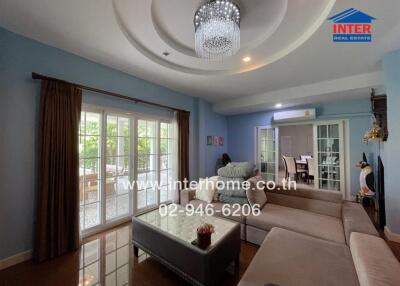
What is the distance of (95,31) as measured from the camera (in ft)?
6.41

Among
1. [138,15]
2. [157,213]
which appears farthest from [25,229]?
[138,15]

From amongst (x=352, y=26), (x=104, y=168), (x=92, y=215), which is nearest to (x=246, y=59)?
(x=352, y=26)

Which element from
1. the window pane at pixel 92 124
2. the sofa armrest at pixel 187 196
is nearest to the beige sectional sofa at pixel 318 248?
the sofa armrest at pixel 187 196

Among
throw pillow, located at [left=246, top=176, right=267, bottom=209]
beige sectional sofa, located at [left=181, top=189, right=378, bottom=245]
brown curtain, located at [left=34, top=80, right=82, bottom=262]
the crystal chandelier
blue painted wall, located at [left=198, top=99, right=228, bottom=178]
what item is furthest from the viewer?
blue painted wall, located at [left=198, top=99, right=228, bottom=178]

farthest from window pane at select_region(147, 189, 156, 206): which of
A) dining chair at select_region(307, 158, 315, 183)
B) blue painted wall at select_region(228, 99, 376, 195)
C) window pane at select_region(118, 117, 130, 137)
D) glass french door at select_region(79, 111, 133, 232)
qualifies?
dining chair at select_region(307, 158, 315, 183)

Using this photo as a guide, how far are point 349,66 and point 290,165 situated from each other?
3.61 meters

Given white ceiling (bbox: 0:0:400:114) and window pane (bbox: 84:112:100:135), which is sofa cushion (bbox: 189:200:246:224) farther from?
white ceiling (bbox: 0:0:400:114)

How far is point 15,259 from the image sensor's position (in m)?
1.95

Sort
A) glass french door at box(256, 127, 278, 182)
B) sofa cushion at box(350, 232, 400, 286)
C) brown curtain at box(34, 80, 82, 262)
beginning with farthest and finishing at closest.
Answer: glass french door at box(256, 127, 278, 182) → brown curtain at box(34, 80, 82, 262) → sofa cushion at box(350, 232, 400, 286)

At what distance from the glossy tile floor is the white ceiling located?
2.55m

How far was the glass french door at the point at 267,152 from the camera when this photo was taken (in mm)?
4951

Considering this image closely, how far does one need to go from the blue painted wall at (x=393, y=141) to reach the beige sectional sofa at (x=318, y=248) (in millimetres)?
633

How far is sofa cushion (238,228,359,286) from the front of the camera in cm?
121

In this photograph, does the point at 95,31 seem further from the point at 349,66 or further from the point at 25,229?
the point at 349,66
